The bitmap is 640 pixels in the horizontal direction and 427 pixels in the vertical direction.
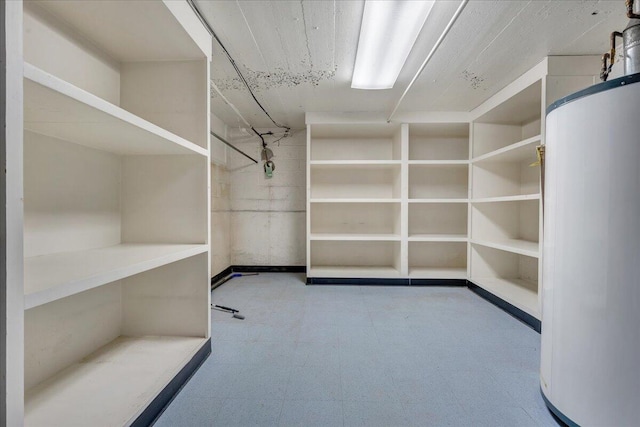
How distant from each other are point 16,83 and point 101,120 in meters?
0.41

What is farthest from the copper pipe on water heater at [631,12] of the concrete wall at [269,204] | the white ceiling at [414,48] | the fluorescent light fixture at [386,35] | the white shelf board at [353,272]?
the concrete wall at [269,204]

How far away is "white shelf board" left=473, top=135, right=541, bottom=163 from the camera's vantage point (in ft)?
7.97

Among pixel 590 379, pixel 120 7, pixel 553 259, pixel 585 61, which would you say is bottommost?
pixel 590 379

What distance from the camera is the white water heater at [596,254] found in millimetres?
952

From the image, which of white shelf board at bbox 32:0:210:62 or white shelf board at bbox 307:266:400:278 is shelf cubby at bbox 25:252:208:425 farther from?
white shelf board at bbox 307:266:400:278

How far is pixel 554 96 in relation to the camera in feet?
7.12

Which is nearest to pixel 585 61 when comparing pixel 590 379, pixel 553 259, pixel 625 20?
pixel 625 20

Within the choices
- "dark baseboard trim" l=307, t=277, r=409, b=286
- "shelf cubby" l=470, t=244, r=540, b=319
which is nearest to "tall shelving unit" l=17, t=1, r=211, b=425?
"dark baseboard trim" l=307, t=277, r=409, b=286

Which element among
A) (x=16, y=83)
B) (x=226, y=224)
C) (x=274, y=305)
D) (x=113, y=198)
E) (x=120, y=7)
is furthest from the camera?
(x=226, y=224)

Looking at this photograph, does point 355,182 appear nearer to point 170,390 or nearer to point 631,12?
point 631,12

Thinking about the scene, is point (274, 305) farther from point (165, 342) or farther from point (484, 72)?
point (484, 72)

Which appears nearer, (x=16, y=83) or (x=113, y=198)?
(x=16, y=83)

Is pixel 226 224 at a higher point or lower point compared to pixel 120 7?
lower

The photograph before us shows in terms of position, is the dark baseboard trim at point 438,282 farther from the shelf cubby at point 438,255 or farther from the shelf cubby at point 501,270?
the shelf cubby at point 438,255
